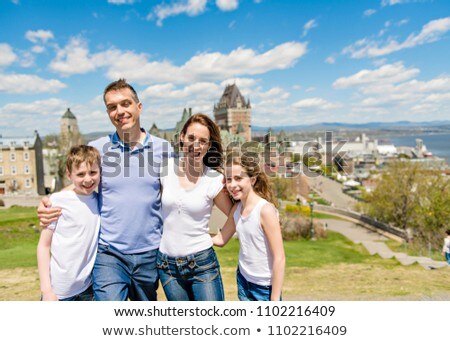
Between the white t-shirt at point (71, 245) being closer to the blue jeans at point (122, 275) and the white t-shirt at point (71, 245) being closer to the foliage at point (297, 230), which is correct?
the blue jeans at point (122, 275)

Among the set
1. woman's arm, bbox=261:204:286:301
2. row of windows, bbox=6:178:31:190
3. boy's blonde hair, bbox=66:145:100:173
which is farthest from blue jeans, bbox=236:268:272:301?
row of windows, bbox=6:178:31:190

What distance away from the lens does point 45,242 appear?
10.5ft

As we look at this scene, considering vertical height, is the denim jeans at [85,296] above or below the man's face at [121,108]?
below

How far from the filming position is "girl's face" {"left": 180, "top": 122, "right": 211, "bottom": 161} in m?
3.28

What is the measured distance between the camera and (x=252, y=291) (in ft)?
11.0

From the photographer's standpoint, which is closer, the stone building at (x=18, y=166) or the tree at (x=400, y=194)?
the tree at (x=400, y=194)

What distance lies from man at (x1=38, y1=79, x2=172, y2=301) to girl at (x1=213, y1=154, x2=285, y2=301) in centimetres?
77

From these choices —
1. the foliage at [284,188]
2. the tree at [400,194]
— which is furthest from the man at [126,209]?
the foliage at [284,188]

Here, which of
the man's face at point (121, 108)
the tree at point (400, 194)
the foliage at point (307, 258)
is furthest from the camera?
the tree at point (400, 194)

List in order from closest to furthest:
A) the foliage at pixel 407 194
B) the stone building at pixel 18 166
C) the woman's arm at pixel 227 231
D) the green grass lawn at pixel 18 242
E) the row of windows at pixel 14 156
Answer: the woman's arm at pixel 227 231 < the green grass lawn at pixel 18 242 < the foliage at pixel 407 194 < the stone building at pixel 18 166 < the row of windows at pixel 14 156

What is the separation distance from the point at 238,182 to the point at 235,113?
9884 cm

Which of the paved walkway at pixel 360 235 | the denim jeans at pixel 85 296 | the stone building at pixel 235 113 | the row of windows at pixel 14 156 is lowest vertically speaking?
the paved walkway at pixel 360 235

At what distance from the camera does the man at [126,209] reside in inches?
129

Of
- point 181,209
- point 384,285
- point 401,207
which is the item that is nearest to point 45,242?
point 181,209
